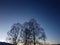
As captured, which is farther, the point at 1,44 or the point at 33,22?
the point at 1,44

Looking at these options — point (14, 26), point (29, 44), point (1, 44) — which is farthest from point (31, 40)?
point (1, 44)

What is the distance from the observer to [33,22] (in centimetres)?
2033

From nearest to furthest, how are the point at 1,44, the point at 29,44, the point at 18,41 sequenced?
the point at 29,44
the point at 18,41
the point at 1,44

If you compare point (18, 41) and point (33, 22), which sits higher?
point (33, 22)

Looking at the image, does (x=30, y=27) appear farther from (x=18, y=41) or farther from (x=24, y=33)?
(x=18, y=41)

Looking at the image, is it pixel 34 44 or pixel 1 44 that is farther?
pixel 1 44

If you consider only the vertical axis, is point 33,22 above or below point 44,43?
above

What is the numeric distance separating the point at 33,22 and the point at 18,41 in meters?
3.77

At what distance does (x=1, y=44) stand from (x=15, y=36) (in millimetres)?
4728

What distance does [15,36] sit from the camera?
21281mm

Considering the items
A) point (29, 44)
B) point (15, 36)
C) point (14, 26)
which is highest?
point (14, 26)

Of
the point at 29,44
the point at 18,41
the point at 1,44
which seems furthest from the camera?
the point at 1,44

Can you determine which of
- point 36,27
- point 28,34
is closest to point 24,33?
point 28,34

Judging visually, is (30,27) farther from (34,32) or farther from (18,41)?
(18,41)
